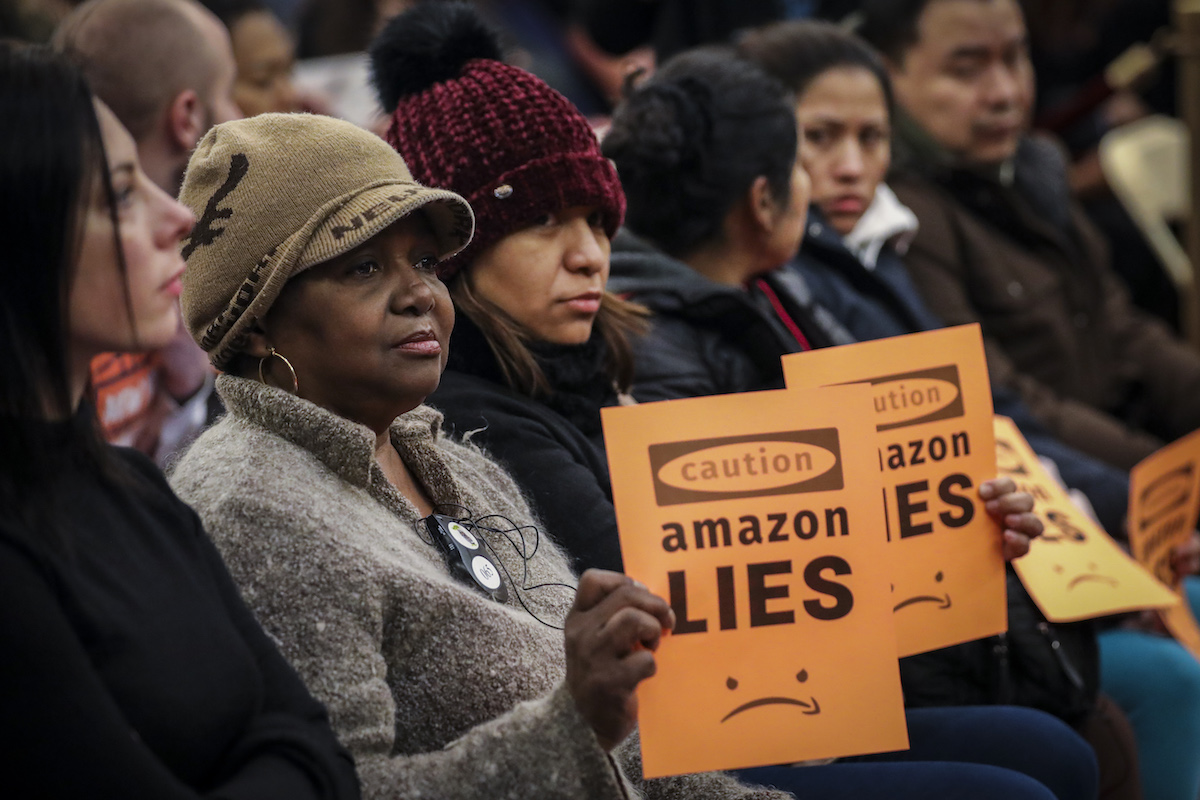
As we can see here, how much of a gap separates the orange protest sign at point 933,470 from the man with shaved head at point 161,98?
61.5 inches

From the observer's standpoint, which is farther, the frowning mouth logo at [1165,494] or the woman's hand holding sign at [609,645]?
the frowning mouth logo at [1165,494]

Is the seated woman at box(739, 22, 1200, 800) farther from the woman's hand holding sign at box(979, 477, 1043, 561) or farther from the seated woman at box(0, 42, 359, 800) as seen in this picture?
the seated woman at box(0, 42, 359, 800)

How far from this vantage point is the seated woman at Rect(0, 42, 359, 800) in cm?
125

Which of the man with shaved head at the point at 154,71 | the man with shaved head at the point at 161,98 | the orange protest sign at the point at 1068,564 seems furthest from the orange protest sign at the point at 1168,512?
the man with shaved head at the point at 154,71

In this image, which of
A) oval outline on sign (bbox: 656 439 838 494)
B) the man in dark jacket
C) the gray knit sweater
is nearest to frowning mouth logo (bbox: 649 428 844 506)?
oval outline on sign (bbox: 656 439 838 494)

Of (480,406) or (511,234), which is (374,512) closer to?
(480,406)

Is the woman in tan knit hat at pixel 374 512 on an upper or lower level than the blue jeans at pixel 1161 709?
upper

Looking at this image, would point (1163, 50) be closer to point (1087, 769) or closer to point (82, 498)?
point (1087, 769)

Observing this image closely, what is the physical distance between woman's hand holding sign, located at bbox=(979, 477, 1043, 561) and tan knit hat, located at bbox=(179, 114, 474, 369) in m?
1.06

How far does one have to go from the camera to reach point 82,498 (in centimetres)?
142

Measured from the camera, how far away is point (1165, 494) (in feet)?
10.6

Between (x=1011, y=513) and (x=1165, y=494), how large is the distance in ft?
3.71

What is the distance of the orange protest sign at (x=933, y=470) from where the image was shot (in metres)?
2.22

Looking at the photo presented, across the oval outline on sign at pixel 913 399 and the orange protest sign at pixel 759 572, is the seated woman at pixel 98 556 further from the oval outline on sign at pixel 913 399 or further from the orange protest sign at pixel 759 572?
the oval outline on sign at pixel 913 399
